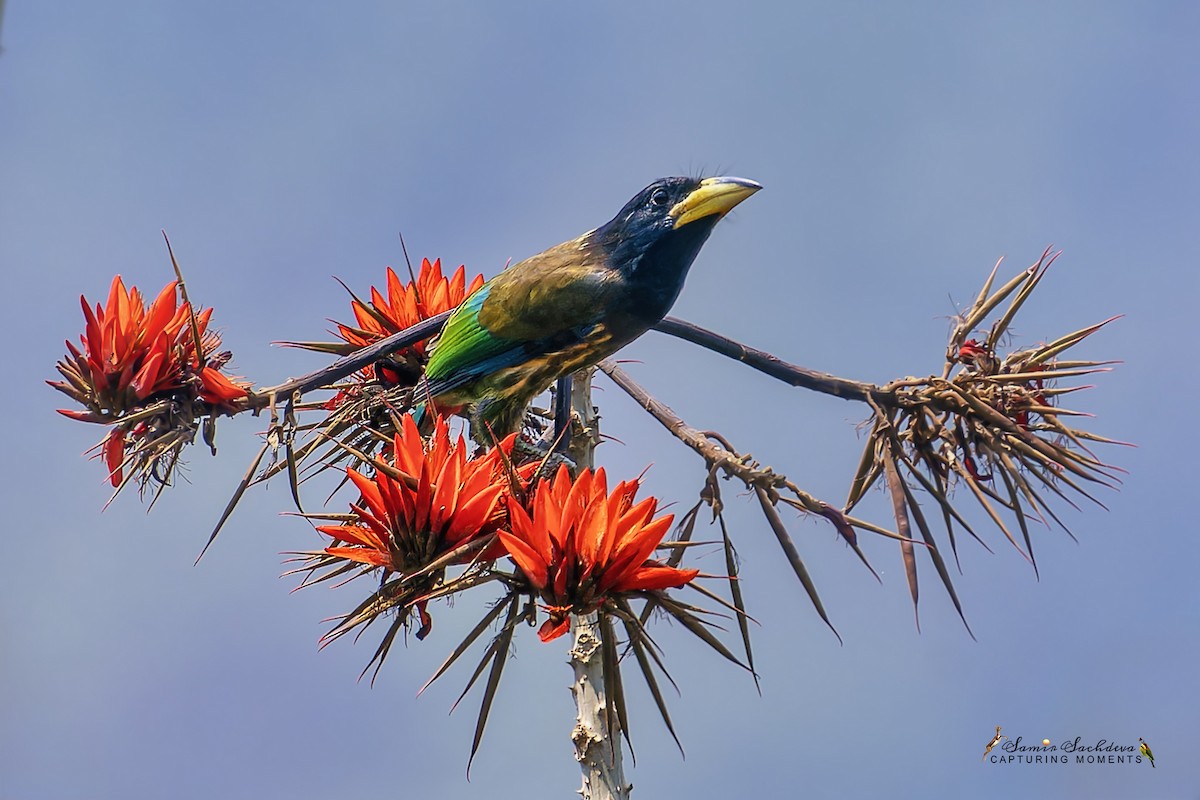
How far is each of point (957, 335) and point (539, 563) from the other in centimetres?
181

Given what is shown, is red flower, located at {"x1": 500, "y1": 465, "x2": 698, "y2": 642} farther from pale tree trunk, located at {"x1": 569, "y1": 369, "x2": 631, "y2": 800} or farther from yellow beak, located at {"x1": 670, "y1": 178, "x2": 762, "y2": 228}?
yellow beak, located at {"x1": 670, "y1": 178, "x2": 762, "y2": 228}

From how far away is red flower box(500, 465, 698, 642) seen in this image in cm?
279

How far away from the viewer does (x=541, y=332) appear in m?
3.89

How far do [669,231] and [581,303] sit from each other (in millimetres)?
379

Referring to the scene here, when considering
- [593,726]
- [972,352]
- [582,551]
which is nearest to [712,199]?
[972,352]

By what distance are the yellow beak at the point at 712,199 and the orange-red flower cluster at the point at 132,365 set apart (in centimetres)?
153

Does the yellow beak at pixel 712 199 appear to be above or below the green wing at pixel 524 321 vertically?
above

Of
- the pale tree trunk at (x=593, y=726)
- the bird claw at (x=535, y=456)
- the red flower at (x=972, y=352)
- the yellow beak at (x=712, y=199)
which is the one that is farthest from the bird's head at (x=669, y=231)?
the pale tree trunk at (x=593, y=726)

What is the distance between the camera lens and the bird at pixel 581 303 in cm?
383

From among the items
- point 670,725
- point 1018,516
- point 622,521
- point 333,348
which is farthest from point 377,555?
point 1018,516

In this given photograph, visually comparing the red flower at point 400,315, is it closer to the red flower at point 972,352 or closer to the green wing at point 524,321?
the green wing at point 524,321

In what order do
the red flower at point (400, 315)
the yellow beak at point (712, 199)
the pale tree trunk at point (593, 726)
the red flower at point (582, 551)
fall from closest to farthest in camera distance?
1. the red flower at point (582, 551)
2. the pale tree trunk at point (593, 726)
3. the yellow beak at point (712, 199)
4. the red flower at point (400, 315)

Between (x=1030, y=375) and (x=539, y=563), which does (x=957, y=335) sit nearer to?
(x=1030, y=375)

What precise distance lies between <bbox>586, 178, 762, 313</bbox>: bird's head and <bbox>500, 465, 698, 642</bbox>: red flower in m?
1.20
